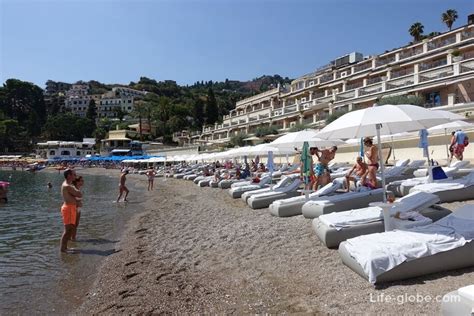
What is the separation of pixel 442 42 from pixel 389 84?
8.94 meters

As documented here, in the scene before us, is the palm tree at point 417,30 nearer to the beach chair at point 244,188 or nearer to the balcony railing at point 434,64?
the balcony railing at point 434,64

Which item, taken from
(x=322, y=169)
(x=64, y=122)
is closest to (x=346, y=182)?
(x=322, y=169)

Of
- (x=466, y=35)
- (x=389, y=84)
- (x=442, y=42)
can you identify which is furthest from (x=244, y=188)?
(x=442, y=42)

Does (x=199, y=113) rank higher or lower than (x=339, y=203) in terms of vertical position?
higher

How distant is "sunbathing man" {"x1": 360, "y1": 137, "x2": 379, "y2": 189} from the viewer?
375 inches

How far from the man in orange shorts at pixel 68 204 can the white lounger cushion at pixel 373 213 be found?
5561 millimetres

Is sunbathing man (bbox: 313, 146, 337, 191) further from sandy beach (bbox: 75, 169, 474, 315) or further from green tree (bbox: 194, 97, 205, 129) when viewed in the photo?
green tree (bbox: 194, 97, 205, 129)

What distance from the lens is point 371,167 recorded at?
968 cm

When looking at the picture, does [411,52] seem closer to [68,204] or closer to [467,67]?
[467,67]

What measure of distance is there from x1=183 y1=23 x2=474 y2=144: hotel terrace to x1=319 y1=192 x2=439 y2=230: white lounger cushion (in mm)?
20021

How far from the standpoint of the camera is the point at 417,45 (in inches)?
1673

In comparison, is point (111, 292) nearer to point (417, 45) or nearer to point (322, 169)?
point (322, 169)

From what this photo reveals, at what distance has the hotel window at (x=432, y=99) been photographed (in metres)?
31.1

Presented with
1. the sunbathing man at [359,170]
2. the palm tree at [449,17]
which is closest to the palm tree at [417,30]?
the palm tree at [449,17]
